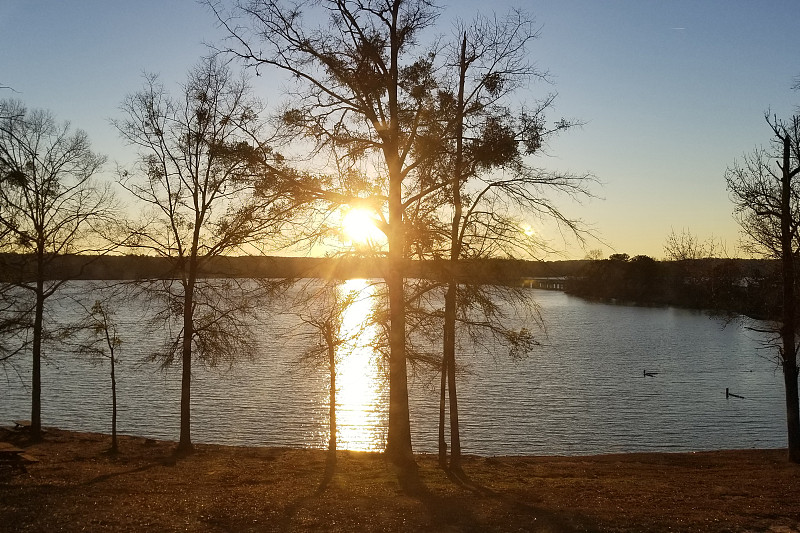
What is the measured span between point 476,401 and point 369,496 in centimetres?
2713

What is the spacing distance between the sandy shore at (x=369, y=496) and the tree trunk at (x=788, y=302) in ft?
4.37

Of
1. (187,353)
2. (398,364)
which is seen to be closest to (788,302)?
(398,364)

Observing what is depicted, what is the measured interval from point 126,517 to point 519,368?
1712 inches

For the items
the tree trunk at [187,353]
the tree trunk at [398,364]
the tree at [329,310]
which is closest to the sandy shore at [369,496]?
the tree trunk at [398,364]

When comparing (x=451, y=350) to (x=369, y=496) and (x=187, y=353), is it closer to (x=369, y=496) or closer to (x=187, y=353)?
(x=369, y=496)

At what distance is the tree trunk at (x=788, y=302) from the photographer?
20562mm

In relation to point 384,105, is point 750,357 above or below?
below

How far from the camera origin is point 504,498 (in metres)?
13.7

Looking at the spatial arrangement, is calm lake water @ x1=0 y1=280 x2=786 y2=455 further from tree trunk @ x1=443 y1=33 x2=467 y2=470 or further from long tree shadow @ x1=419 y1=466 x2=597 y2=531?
long tree shadow @ x1=419 y1=466 x2=597 y2=531

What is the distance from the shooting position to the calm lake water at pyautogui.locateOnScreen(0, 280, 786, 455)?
32312 mm

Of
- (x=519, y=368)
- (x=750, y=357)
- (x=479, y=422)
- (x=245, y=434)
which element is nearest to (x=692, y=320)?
(x=750, y=357)

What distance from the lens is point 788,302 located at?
20750mm

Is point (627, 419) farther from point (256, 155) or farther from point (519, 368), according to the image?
point (256, 155)

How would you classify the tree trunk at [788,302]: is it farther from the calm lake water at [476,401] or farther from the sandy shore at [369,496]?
the calm lake water at [476,401]
